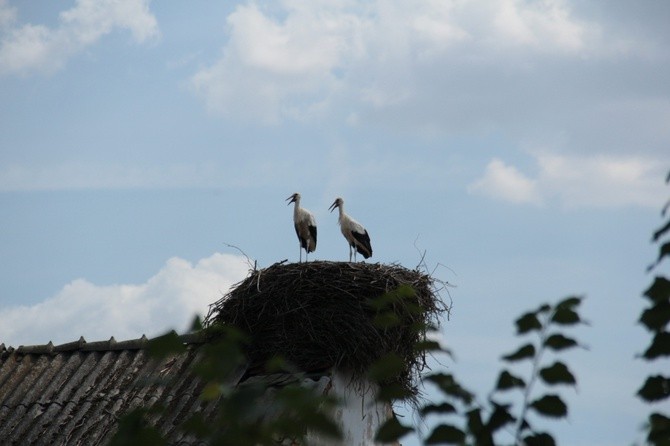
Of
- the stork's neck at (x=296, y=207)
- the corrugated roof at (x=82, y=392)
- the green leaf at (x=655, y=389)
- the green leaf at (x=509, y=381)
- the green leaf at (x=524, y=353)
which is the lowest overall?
the green leaf at (x=509, y=381)

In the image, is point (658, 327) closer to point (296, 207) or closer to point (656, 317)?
point (656, 317)

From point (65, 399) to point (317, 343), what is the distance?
2.08 m

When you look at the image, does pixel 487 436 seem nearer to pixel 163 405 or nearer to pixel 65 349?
pixel 163 405

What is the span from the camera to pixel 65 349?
9258mm

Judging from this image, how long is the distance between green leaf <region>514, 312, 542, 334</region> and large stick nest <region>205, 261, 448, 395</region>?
19.5 feet

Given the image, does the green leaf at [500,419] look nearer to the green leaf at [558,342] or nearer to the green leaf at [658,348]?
the green leaf at [558,342]

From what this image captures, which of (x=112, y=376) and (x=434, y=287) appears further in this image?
(x=434, y=287)

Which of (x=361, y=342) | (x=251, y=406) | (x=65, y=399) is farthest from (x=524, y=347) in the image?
(x=65, y=399)

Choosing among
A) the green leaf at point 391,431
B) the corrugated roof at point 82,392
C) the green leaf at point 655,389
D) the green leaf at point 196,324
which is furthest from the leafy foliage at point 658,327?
the corrugated roof at point 82,392

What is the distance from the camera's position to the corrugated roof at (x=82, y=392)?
7586mm

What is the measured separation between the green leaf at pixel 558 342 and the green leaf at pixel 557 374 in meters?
0.03

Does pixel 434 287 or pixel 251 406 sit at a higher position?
pixel 434 287

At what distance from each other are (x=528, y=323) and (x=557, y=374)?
0.11 m

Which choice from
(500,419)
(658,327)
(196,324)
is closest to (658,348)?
(658,327)
